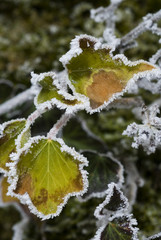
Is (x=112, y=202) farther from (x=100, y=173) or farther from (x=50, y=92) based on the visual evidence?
(x=50, y=92)

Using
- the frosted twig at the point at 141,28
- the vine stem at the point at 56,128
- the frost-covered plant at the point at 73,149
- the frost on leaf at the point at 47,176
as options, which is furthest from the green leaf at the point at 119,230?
the frosted twig at the point at 141,28

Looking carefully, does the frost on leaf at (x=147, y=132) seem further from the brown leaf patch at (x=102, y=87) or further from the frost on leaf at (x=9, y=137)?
the frost on leaf at (x=9, y=137)

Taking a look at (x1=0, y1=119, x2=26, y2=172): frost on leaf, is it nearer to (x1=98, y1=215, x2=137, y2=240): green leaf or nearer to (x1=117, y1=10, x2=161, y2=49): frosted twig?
(x1=98, y1=215, x2=137, y2=240): green leaf

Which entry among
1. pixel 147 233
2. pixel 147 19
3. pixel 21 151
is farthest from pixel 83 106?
pixel 147 233

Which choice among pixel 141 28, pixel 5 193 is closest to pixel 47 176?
pixel 5 193

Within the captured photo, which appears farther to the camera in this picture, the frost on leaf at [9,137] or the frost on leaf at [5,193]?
the frost on leaf at [5,193]
